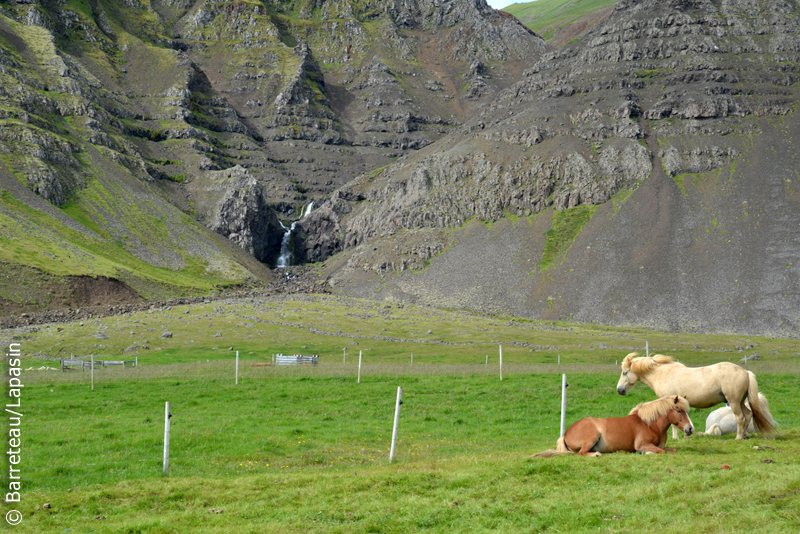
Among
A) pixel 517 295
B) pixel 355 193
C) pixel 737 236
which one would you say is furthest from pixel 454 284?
pixel 355 193

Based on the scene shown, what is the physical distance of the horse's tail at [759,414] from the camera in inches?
696

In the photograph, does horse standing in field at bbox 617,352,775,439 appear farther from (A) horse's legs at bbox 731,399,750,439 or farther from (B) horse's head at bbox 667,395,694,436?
(B) horse's head at bbox 667,395,694,436

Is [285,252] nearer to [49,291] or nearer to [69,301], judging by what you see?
[69,301]

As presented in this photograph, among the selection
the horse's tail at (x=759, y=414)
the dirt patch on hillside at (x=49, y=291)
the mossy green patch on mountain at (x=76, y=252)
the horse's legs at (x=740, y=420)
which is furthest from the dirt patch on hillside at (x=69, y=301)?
the horse's tail at (x=759, y=414)

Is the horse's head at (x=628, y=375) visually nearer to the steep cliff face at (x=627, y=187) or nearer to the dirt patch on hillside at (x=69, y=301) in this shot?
the dirt patch on hillside at (x=69, y=301)

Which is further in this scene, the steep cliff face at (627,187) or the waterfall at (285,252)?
the waterfall at (285,252)

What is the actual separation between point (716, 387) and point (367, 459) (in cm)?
1160

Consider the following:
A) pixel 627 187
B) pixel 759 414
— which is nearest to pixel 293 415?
pixel 759 414

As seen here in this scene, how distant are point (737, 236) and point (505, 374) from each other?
8963 centimetres

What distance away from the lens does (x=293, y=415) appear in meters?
27.1

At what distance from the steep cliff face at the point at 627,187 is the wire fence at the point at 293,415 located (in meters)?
70.2

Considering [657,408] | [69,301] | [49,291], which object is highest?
[49,291]

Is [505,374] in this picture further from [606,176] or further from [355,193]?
[355,193]

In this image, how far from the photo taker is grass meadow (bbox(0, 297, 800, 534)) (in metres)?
11.5
